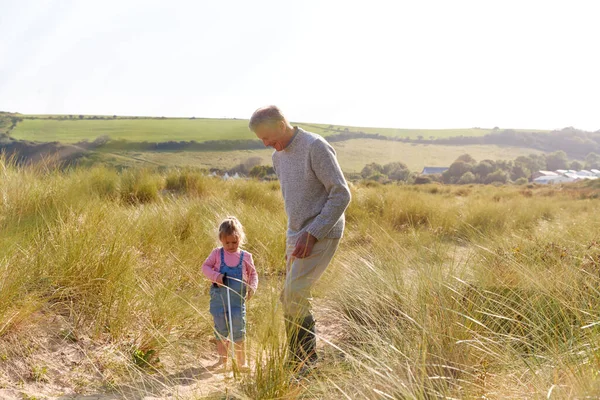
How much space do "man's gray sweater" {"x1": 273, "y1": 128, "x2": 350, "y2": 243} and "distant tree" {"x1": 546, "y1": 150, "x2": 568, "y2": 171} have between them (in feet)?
177

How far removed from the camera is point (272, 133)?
2.80 meters

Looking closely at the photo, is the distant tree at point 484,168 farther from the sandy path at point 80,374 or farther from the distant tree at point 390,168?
the sandy path at point 80,374

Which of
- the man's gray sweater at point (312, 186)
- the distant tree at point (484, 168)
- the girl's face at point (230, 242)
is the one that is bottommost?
the distant tree at point (484, 168)

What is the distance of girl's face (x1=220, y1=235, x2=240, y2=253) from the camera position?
3.14 meters

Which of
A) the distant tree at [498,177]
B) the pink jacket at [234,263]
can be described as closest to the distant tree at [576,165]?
the distant tree at [498,177]

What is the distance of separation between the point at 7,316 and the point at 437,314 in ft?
8.10

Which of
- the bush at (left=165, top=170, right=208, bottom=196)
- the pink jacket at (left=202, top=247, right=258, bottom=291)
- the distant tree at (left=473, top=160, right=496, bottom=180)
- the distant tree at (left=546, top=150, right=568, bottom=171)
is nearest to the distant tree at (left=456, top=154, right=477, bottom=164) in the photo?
the distant tree at (left=473, top=160, right=496, bottom=180)

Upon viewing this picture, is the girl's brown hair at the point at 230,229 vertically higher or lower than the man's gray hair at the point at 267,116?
lower

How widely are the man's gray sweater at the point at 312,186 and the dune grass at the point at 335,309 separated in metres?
0.46

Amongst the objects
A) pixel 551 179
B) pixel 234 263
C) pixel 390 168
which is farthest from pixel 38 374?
pixel 390 168

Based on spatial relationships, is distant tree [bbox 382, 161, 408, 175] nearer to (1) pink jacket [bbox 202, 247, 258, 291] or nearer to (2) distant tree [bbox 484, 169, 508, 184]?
(2) distant tree [bbox 484, 169, 508, 184]

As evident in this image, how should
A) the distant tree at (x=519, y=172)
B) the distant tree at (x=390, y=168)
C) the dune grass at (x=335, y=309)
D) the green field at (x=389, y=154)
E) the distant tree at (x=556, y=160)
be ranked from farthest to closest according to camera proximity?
1. the distant tree at (x=556, y=160)
2. the distant tree at (x=519, y=172)
3. the distant tree at (x=390, y=168)
4. the green field at (x=389, y=154)
5. the dune grass at (x=335, y=309)

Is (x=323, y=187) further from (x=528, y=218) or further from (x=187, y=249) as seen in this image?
(x=528, y=218)

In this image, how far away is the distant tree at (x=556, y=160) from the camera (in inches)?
2032
